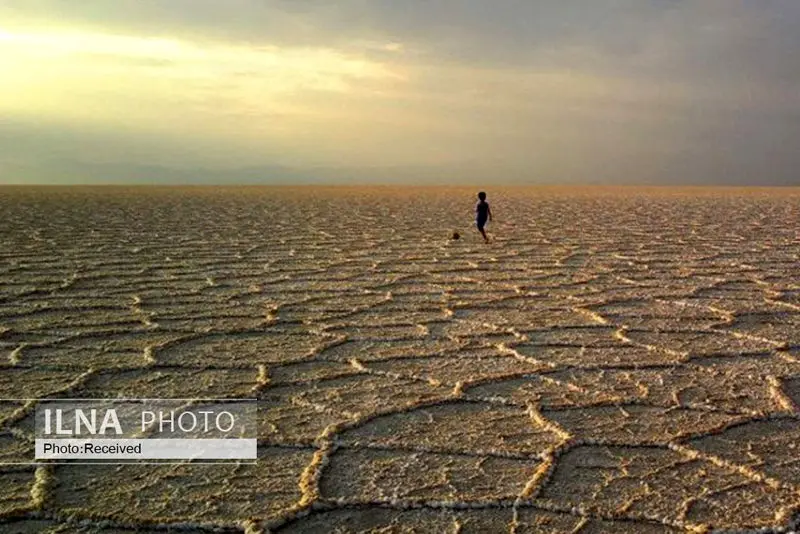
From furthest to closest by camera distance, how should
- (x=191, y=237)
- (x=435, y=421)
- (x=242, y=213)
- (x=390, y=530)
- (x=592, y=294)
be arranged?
(x=242, y=213), (x=191, y=237), (x=592, y=294), (x=435, y=421), (x=390, y=530)

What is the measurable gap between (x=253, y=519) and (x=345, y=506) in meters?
0.23

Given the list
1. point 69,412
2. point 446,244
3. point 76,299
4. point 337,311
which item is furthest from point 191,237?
point 69,412

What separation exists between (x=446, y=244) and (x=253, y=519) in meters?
6.37

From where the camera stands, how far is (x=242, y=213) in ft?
44.7

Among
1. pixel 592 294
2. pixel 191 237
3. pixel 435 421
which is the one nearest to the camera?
pixel 435 421

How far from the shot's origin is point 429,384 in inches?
120

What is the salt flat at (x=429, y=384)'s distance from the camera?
6.72 ft

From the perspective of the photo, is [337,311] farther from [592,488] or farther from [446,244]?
[446,244]

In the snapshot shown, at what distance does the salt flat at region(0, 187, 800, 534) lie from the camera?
2.05 metres

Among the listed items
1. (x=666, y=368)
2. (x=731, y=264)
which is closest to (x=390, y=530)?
(x=666, y=368)

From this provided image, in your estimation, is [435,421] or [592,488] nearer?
[592,488]

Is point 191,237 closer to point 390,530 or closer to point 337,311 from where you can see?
point 337,311

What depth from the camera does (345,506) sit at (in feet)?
6.73

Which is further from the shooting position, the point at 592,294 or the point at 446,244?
the point at 446,244
